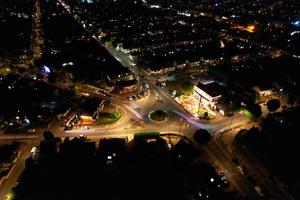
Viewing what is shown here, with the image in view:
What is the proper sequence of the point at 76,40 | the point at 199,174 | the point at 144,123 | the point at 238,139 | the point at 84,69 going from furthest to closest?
1. the point at 76,40
2. the point at 84,69
3. the point at 144,123
4. the point at 238,139
5. the point at 199,174

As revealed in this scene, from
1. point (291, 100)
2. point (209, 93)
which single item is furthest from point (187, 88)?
point (291, 100)

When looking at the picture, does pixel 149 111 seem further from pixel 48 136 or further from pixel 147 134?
pixel 48 136

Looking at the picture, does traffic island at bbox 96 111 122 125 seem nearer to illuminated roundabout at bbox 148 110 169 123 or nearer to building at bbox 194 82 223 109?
illuminated roundabout at bbox 148 110 169 123

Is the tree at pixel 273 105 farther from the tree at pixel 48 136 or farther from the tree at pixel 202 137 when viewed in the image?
the tree at pixel 48 136

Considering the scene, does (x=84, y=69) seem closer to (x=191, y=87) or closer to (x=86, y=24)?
(x=191, y=87)

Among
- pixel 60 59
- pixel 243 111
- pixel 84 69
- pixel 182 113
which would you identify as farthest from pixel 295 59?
pixel 60 59
